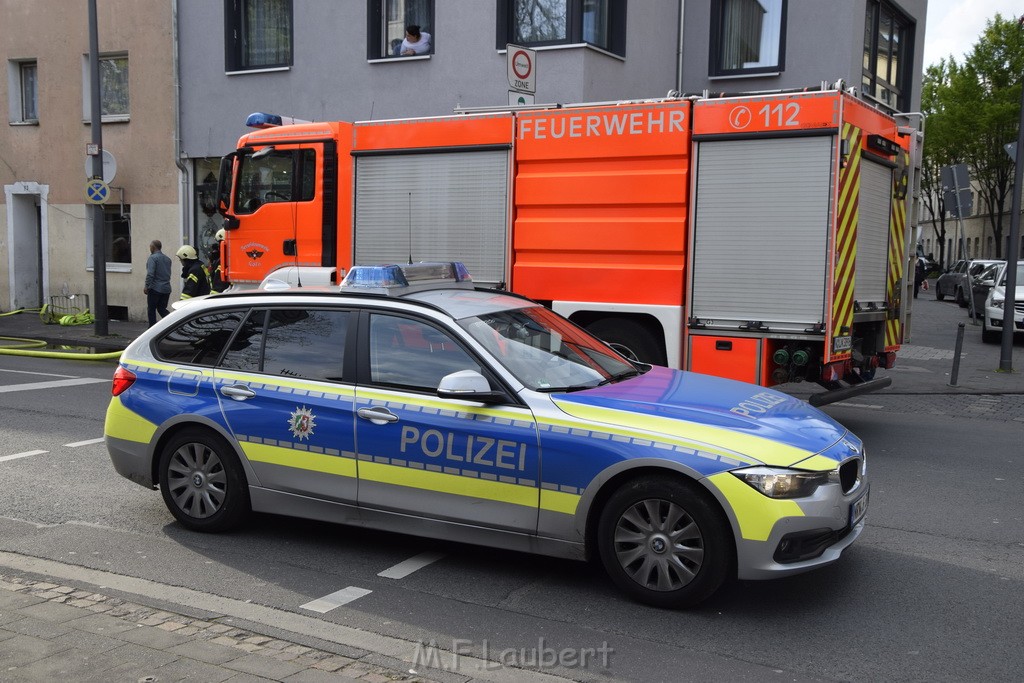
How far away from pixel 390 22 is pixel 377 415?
13.8 meters

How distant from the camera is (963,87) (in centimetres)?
4328

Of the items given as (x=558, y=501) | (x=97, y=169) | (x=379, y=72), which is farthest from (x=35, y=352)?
(x=558, y=501)

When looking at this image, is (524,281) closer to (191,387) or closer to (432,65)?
(191,387)

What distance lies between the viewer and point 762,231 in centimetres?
905

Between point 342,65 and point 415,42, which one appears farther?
point 342,65

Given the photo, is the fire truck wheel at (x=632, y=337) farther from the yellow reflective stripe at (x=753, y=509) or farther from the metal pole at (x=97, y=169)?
the metal pole at (x=97, y=169)

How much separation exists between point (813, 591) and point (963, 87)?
1727 inches

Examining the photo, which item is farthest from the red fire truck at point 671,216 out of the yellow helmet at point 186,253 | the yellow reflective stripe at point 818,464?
the yellow helmet at point 186,253

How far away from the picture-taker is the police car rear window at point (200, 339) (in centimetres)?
615

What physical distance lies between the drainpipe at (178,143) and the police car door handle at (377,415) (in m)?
16.4

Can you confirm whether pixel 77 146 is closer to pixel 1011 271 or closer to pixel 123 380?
pixel 123 380

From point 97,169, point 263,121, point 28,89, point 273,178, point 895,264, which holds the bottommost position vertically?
point 895,264

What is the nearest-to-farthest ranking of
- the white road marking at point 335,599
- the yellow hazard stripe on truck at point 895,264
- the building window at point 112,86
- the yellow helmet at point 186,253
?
the white road marking at point 335,599, the yellow hazard stripe on truck at point 895,264, the yellow helmet at point 186,253, the building window at point 112,86

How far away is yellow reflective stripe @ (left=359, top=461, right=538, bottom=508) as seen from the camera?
5.07 m
